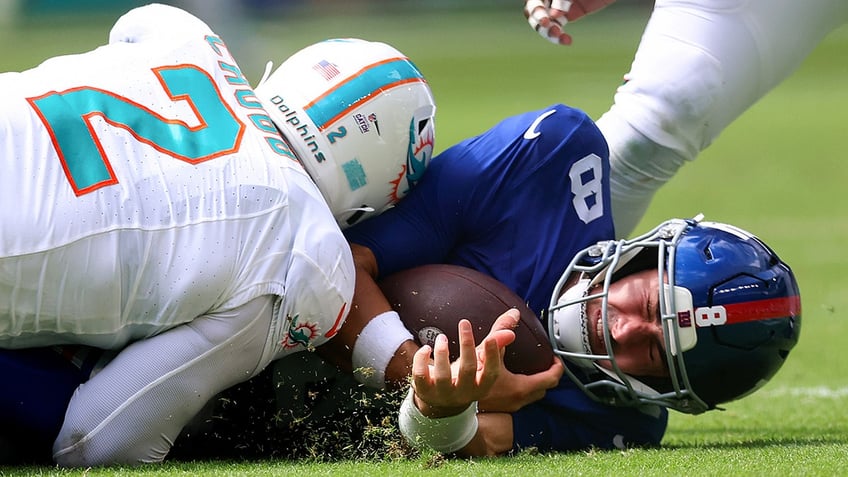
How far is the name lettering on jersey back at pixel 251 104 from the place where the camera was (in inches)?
113

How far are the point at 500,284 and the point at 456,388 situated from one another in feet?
1.74

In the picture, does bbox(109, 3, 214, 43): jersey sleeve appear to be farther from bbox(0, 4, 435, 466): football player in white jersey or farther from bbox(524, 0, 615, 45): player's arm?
bbox(524, 0, 615, 45): player's arm

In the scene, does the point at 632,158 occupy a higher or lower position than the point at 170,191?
lower

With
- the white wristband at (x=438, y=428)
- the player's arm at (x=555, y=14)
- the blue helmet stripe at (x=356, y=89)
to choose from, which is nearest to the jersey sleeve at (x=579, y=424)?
the white wristband at (x=438, y=428)

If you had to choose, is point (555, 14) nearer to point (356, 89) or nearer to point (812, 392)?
point (356, 89)

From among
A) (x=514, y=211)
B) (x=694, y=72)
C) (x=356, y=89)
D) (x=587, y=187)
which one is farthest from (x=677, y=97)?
(x=356, y=89)

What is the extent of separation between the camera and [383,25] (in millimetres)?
20281

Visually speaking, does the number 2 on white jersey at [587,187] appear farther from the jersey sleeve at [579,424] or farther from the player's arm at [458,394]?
the player's arm at [458,394]

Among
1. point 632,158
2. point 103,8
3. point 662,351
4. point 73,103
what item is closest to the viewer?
point 73,103

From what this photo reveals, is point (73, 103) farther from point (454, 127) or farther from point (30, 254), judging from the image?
point (454, 127)

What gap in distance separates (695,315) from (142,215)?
127 centimetres

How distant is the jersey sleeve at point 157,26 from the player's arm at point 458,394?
1.00 m

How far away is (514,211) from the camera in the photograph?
129 inches

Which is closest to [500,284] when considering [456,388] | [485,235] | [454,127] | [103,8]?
[485,235]
